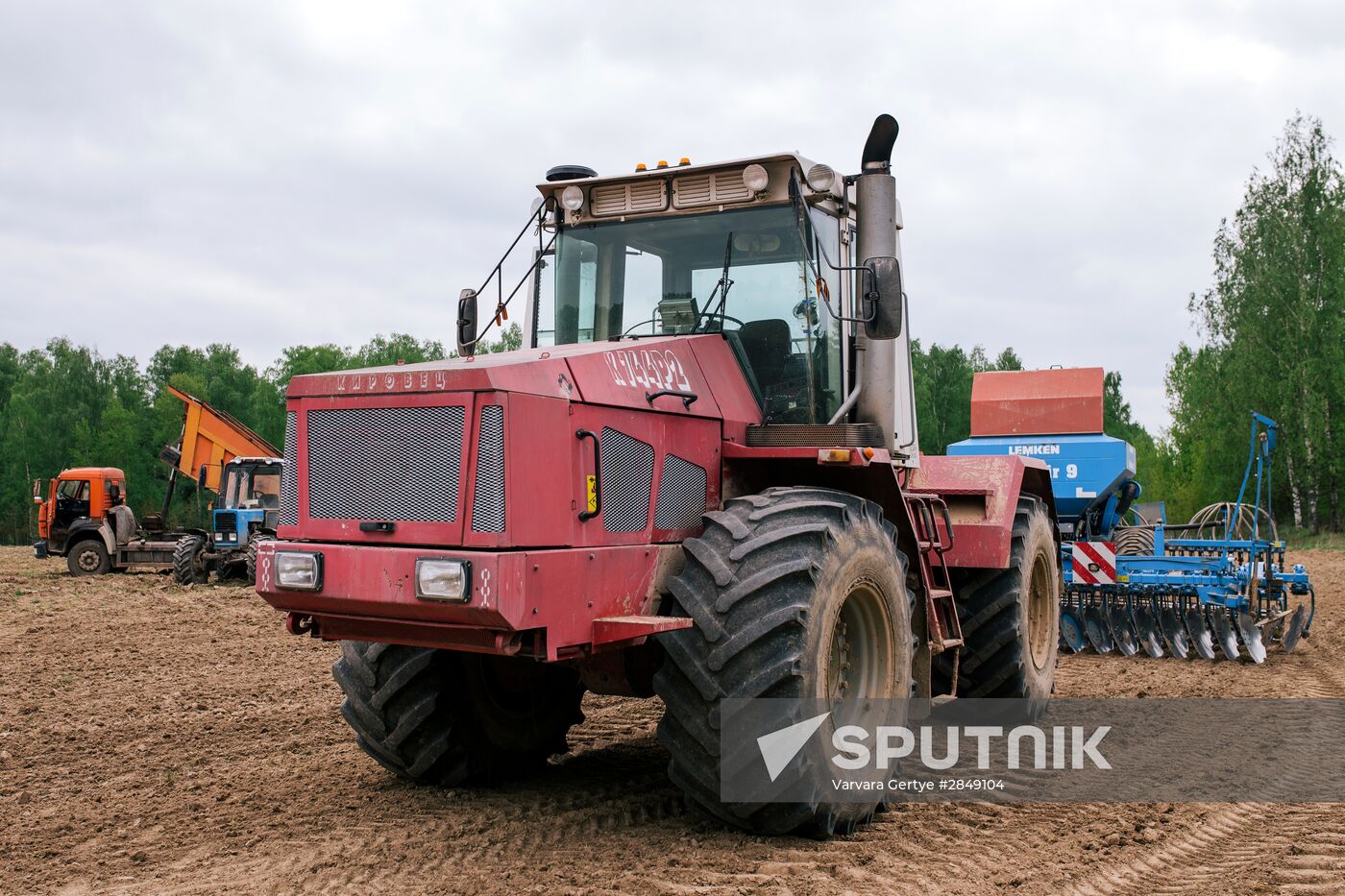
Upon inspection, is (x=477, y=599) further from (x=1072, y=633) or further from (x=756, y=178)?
(x=1072, y=633)

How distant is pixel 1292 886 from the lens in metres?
4.34

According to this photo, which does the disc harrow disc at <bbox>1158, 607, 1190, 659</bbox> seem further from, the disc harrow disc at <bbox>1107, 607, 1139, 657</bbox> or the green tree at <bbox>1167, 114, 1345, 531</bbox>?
the green tree at <bbox>1167, 114, 1345, 531</bbox>

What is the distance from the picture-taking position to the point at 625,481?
495 cm

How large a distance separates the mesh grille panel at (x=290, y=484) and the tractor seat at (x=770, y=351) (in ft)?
7.68

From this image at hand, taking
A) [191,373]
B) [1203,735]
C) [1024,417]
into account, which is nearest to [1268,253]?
[1024,417]

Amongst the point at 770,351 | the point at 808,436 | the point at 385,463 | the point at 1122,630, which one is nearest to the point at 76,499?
the point at 1122,630

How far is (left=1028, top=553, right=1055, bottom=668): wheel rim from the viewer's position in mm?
8195

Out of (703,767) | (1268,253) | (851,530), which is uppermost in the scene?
(1268,253)

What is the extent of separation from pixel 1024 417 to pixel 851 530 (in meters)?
9.42

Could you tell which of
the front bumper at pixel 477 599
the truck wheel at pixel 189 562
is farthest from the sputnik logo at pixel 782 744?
the truck wheel at pixel 189 562

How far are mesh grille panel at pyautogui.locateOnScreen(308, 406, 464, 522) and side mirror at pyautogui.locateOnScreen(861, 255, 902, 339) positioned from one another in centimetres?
207

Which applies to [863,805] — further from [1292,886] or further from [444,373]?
[444,373]

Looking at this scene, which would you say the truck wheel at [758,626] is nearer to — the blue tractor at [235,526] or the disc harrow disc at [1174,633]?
the disc harrow disc at [1174,633]

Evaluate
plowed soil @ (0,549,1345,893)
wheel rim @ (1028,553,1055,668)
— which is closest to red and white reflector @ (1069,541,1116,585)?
wheel rim @ (1028,553,1055,668)
